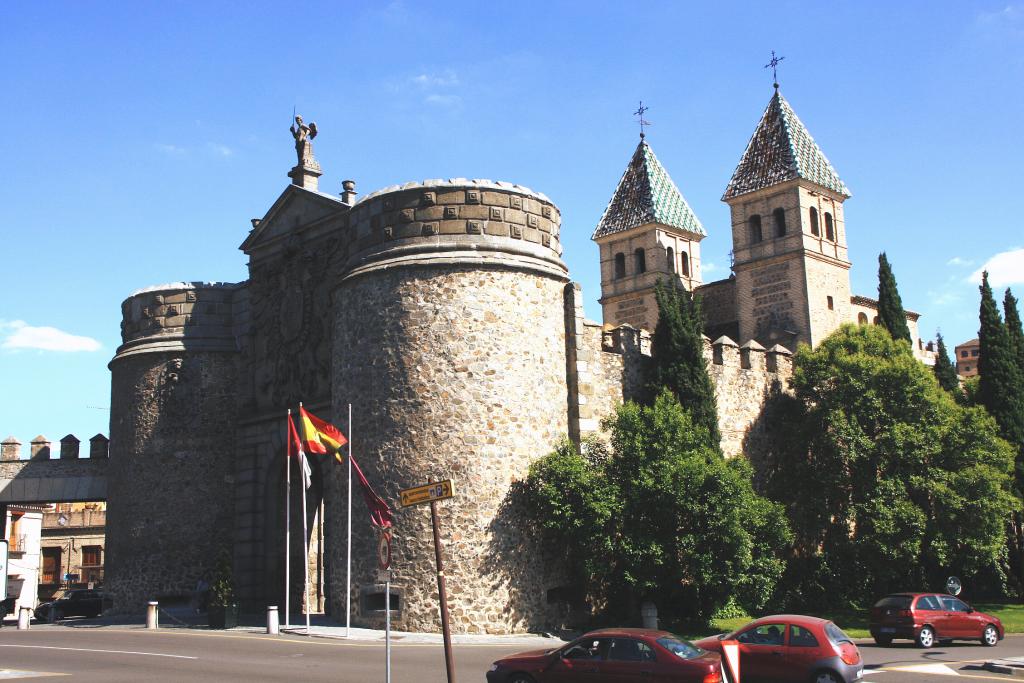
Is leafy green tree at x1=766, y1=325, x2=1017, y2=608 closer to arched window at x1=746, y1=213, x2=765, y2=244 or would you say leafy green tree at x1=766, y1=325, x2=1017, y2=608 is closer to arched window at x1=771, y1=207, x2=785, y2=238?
arched window at x1=771, y1=207, x2=785, y2=238

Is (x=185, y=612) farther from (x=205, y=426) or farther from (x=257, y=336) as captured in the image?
(x=257, y=336)

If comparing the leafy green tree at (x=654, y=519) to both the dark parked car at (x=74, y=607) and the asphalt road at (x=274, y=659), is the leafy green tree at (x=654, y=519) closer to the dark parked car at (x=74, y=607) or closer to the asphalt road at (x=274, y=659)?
the asphalt road at (x=274, y=659)

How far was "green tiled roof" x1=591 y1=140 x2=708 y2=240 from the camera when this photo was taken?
57344mm

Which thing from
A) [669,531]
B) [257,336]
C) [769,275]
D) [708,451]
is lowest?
[669,531]

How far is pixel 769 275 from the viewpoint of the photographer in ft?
165

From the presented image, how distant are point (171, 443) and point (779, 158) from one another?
32532 mm

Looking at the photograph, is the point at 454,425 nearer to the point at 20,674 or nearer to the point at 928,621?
the point at 20,674

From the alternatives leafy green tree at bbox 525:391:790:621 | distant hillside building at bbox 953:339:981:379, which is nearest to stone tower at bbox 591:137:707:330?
leafy green tree at bbox 525:391:790:621

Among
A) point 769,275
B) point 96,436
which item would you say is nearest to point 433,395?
point 96,436

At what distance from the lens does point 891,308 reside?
42.6 metres

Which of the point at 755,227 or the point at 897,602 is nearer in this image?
the point at 897,602

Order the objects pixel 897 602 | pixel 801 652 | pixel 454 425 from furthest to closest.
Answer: pixel 454 425 → pixel 897 602 → pixel 801 652

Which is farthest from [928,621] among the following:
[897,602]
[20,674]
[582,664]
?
[20,674]

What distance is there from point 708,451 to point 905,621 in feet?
21.5
